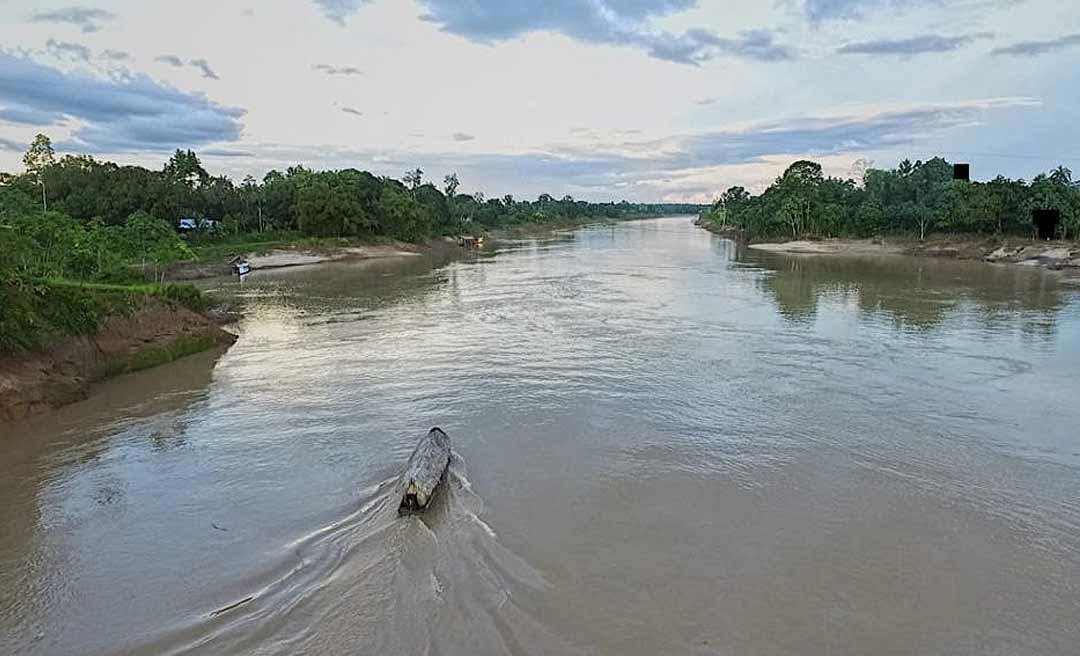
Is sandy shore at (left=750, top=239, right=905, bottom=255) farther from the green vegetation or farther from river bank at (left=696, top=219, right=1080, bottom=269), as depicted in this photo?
the green vegetation

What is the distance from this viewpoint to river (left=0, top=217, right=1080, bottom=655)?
278 inches

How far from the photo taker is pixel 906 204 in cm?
6581

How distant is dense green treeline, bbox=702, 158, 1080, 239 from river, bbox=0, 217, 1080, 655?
41881 mm

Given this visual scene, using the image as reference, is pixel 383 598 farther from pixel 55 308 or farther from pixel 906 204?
pixel 906 204

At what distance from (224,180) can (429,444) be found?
73054 millimetres

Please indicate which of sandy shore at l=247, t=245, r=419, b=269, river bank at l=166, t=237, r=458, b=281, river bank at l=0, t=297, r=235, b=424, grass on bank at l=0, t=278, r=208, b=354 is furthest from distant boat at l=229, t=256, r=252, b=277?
grass on bank at l=0, t=278, r=208, b=354

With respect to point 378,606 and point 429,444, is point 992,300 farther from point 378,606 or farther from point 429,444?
point 378,606

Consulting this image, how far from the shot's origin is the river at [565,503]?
23.2 ft

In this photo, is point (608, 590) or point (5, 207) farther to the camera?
point (5, 207)

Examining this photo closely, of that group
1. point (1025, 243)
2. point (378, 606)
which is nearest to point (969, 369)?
point (378, 606)

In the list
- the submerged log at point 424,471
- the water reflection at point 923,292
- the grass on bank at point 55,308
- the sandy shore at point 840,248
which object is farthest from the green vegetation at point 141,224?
the sandy shore at point 840,248

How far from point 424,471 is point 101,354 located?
11.5 m

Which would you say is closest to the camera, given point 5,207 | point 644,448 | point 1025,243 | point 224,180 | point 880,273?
point 644,448

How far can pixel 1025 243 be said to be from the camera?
5359cm
